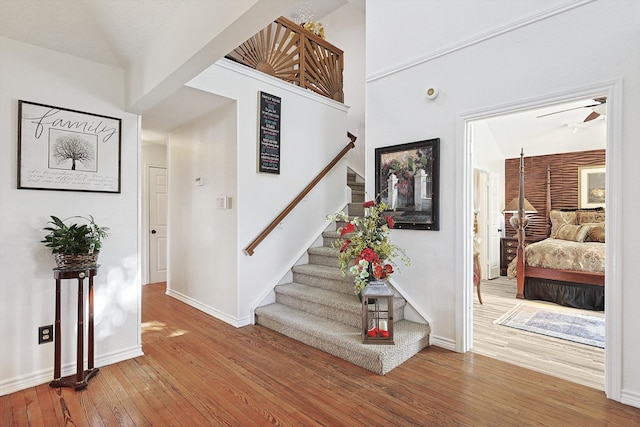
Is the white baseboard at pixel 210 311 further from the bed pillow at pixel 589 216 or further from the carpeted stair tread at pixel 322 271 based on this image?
the bed pillow at pixel 589 216

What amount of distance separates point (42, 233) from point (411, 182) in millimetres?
3119

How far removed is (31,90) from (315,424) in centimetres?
303

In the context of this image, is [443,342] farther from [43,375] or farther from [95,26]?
[95,26]

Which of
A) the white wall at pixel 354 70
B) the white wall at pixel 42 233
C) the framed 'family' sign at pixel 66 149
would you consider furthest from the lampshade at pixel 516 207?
the framed 'family' sign at pixel 66 149

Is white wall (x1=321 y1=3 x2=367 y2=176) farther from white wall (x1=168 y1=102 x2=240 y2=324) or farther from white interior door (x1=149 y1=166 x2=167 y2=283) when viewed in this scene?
white interior door (x1=149 y1=166 x2=167 y2=283)

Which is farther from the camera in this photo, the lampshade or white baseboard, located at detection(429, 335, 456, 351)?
the lampshade

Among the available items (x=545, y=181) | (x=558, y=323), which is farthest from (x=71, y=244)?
(x=545, y=181)

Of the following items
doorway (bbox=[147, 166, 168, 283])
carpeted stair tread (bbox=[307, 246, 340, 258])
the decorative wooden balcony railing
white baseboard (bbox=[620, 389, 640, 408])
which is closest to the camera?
white baseboard (bbox=[620, 389, 640, 408])

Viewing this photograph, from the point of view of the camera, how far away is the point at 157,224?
224 inches

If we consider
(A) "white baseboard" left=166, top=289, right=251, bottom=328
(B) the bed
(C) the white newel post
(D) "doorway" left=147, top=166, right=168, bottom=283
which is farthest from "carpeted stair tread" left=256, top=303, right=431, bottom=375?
(D) "doorway" left=147, top=166, right=168, bottom=283

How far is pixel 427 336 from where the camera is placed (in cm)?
305

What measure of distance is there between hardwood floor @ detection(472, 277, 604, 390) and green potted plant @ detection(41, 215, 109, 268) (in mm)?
3312

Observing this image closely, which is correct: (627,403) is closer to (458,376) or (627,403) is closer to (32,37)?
(458,376)

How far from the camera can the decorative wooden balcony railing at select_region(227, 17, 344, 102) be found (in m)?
3.89
